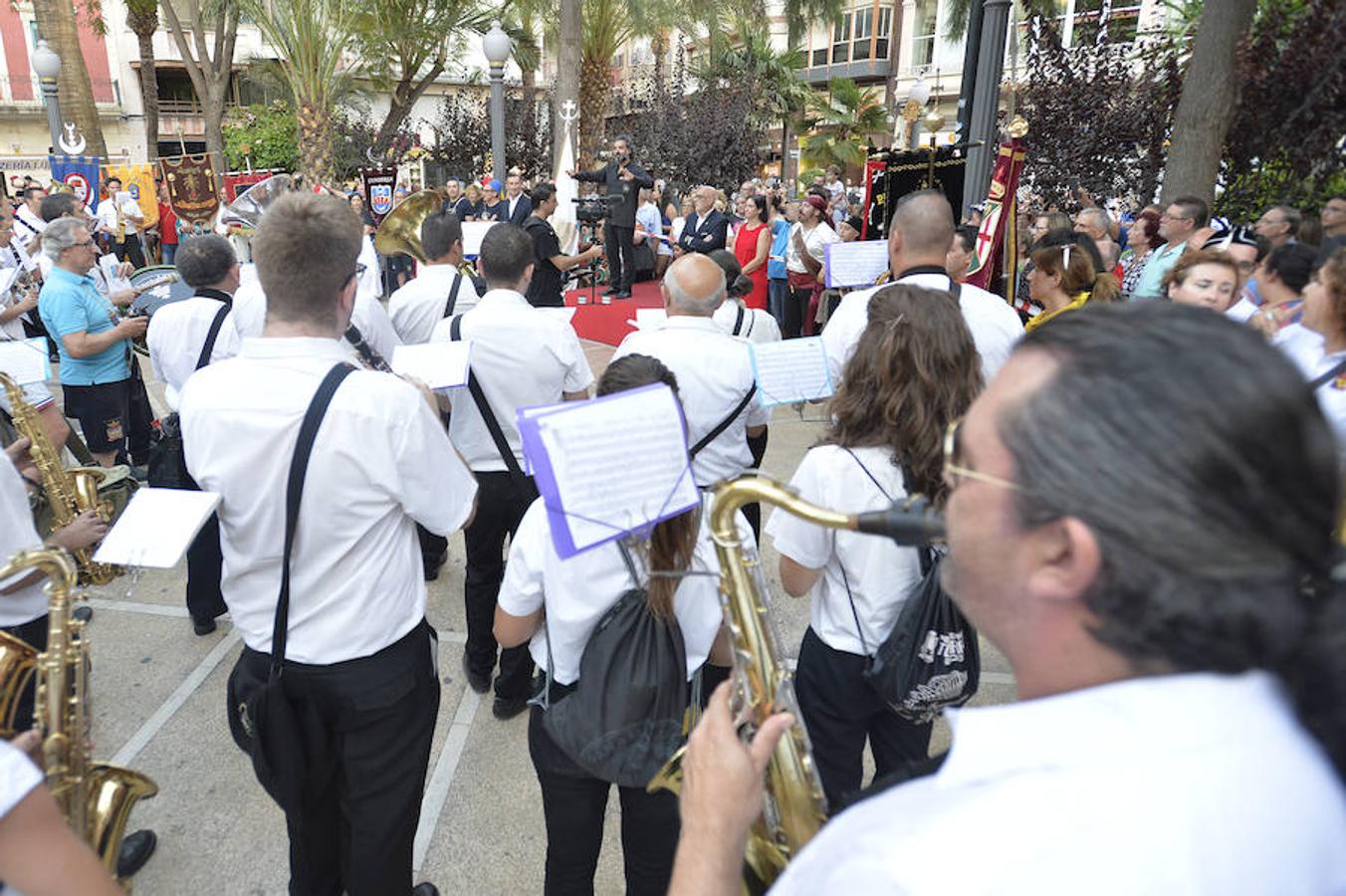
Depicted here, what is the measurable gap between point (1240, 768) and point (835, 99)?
3077cm

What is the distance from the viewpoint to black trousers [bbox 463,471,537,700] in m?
3.40

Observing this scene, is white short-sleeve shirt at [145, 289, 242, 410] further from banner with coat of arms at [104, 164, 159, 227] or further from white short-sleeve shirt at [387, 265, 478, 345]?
banner with coat of arms at [104, 164, 159, 227]

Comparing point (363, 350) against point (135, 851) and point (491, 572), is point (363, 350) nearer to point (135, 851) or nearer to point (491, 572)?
point (491, 572)

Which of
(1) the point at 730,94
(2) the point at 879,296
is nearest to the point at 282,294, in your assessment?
(2) the point at 879,296

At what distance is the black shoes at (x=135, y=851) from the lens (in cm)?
262

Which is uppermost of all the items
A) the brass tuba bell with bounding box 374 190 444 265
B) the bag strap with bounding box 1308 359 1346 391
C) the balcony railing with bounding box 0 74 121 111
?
the balcony railing with bounding box 0 74 121 111

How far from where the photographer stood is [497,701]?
11.2 ft

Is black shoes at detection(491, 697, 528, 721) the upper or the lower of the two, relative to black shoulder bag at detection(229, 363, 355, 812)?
lower

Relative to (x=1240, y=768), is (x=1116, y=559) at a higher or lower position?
higher

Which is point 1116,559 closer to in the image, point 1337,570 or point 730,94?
point 1337,570

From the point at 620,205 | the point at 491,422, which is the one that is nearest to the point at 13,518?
the point at 491,422

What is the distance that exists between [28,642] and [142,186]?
16.8 meters

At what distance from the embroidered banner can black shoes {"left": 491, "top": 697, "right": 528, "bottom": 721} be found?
4432mm

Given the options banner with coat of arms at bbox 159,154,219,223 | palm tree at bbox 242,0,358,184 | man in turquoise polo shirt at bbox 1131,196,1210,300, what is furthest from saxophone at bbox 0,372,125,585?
palm tree at bbox 242,0,358,184
